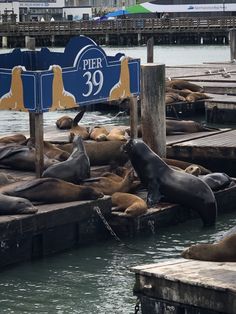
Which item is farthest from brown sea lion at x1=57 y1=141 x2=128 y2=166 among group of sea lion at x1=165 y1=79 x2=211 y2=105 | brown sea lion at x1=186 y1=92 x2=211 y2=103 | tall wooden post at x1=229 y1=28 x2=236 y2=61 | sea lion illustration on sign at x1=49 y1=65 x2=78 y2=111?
tall wooden post at x1=229 y1=28 x2=236 y2=61

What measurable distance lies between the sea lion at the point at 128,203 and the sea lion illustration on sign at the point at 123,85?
204 cm

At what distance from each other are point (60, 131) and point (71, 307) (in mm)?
7280

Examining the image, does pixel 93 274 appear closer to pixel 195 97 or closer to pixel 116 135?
pixel 116 135

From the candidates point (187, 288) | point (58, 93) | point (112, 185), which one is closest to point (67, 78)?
point (58, 93)

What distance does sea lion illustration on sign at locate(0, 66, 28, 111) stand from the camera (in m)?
11.3

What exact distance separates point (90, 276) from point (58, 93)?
294 cm

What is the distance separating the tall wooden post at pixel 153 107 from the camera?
41.9 ft

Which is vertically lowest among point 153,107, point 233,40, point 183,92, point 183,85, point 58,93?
point 183,92

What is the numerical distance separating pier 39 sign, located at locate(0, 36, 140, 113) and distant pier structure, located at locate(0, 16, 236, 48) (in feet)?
152

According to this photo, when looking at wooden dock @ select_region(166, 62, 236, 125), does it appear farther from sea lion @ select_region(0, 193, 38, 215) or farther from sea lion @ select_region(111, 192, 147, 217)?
sea lion @ select_region(0, 193, 38, 215)

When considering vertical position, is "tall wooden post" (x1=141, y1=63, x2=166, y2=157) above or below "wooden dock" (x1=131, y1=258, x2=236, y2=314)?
above

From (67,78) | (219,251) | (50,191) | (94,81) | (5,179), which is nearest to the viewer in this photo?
(219,251)

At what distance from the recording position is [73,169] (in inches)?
435

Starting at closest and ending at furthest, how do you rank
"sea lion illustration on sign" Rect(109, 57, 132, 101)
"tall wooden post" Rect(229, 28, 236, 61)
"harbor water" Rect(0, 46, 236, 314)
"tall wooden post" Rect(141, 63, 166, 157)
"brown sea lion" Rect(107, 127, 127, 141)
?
"harbor water" Rect(0, 46, 236, 314)
"sea lion illustration on sign" Rect(109, 57, 132, 101)
"tall wooden post" Rect(141, 63, 166, 157)
"brown sea lion" Rect(107, 127, 127, 141)
"tall wooden post" Rect(229, 28, 236, 61)
